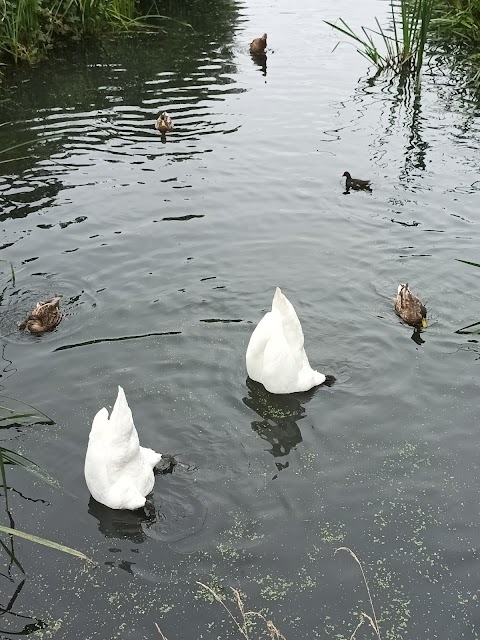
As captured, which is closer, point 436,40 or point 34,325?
point 34,325

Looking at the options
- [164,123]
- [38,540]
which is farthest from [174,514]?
[164,123]

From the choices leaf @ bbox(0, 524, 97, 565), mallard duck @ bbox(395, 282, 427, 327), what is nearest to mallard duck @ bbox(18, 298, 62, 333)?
leaf @ bbox(0, 524, 97, 565)

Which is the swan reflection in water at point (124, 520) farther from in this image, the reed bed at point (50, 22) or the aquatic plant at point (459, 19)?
the aquatic plant at point (459, 19)

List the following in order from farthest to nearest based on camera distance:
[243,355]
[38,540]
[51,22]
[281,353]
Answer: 1. [51,22]
2. [243,355]
3. [281,353]
4. [38,540]

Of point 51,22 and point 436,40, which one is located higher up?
point 51,22

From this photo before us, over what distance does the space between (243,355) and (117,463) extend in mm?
2471

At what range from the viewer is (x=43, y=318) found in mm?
8133

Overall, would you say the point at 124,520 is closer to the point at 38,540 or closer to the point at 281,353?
the point at 38,540

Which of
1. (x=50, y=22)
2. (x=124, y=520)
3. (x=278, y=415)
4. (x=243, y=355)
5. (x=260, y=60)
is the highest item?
(x=50, y=22)

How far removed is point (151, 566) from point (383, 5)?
21.0 meters

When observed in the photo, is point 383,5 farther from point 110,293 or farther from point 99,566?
point 99,566

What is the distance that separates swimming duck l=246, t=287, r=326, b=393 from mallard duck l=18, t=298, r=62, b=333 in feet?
7.31

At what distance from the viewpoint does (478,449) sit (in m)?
6.66

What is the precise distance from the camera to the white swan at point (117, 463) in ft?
18.9
